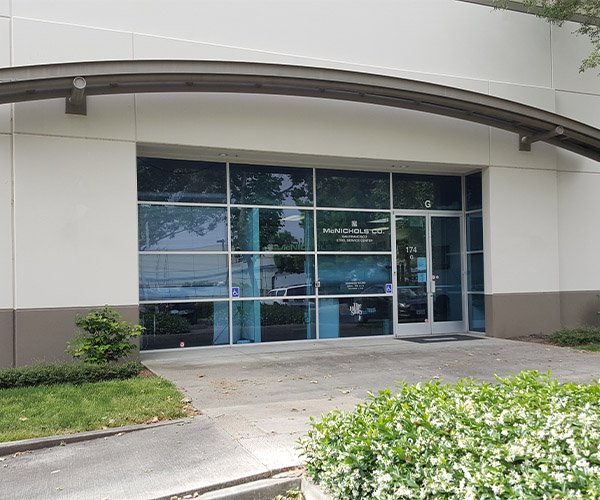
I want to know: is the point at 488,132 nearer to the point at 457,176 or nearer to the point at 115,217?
the point at 457,176

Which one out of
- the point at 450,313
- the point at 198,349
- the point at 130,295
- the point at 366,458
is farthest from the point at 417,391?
the point at 450,313

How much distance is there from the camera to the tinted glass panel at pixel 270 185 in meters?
12.9

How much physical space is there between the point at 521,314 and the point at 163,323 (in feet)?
27.6

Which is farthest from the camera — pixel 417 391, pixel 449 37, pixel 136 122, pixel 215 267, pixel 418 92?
pixel 449 37

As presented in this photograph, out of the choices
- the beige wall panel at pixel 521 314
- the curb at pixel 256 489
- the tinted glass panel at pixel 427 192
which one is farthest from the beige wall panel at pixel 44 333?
the beige wall panel at pixel 521 314

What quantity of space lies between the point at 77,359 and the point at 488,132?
10.4 metres

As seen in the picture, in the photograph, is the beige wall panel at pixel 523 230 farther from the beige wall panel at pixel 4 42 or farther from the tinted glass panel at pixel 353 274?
the beige wall panel at pixel 4 42

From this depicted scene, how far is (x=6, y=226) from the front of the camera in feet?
32.8

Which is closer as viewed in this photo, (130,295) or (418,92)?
(130,295)

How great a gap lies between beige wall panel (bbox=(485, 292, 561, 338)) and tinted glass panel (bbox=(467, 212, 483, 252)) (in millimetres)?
1346

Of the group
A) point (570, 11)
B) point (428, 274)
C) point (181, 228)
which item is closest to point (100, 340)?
point (181, 228)

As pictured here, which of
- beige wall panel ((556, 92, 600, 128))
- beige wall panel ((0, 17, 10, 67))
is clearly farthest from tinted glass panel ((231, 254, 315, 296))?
beige wall panel ((556, 92, 600, 128))

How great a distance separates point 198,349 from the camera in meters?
12.3

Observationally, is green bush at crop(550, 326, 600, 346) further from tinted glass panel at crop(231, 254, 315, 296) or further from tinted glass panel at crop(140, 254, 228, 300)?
tinted glass panel at crop(140, 254, 228, 300)
